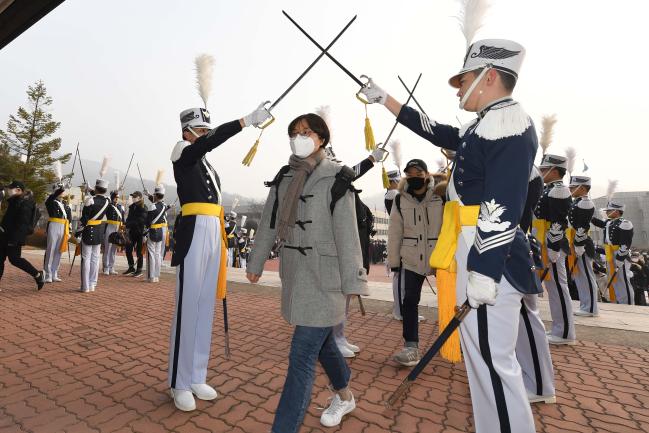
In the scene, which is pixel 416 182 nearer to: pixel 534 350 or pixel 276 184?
pixel 534 350

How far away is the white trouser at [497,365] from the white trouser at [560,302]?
3.33 metres

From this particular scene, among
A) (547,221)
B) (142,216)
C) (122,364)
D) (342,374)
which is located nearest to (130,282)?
(142,216)

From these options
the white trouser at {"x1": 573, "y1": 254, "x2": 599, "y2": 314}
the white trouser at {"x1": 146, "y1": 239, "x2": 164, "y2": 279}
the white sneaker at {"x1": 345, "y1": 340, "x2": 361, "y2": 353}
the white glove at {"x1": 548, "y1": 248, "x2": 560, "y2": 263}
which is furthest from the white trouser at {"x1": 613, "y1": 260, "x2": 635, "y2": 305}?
the white trouser at {"x1": 146, "y1": 239, "x2": 164, "y2": 279}

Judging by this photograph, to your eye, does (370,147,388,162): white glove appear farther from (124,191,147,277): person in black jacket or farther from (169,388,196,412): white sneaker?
(124,191,147,277): person in black jacket

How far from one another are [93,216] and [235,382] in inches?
284

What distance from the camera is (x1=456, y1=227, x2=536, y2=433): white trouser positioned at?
1.82 m

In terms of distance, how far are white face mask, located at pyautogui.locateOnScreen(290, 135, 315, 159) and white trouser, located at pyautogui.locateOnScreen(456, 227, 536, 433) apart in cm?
114

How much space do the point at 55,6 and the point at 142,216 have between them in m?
8.04

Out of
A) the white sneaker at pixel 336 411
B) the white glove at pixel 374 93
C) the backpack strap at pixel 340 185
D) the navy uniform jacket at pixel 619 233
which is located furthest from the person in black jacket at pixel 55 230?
the navy uniform jacket at pixel 619 233

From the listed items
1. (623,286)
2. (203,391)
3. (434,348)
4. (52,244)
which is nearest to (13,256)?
(52,244)

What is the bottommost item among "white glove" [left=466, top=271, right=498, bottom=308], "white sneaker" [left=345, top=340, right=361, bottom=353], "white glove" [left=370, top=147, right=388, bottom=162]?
"white sneaker" [left=345, top=340, right=361, bottom=353]

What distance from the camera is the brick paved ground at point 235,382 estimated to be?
9.15 feet

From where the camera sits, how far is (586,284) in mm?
6172

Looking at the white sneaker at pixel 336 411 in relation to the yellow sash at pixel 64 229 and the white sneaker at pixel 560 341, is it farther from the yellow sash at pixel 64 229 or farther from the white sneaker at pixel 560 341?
the yellow sash at pixel 64 229
